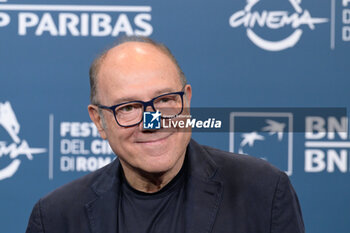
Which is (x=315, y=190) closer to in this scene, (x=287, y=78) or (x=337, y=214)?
(x=337, y=214)

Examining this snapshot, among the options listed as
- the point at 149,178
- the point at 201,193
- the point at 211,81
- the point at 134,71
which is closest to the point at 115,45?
the point at 134,71

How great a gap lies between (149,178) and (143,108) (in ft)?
0.79

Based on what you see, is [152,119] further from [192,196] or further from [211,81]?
[211,81]

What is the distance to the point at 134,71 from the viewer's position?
50.4 inches

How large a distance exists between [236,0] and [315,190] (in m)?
1.02

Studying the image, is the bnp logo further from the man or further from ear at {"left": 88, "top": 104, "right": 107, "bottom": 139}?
ear at {"left": 88, "top": 104, "right": 107, "bottom": 139}

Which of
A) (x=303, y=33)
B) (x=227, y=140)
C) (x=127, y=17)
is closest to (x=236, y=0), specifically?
(x=303, y=33)

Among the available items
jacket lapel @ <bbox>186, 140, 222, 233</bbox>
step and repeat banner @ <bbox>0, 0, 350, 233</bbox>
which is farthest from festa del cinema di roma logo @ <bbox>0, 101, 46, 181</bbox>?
jacket lapel @ <bbox>186, 140, 222, 233</bbox>

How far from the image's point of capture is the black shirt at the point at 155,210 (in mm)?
1357

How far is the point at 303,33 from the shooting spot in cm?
224

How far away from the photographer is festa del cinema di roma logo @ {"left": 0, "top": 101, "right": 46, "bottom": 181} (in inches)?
87.9

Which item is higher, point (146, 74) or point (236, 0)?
point (236, 0)

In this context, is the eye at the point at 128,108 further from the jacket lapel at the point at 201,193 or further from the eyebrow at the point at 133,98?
the jacket lapel at the point at 201,193

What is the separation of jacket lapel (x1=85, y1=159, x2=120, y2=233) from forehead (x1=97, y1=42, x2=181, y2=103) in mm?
290
